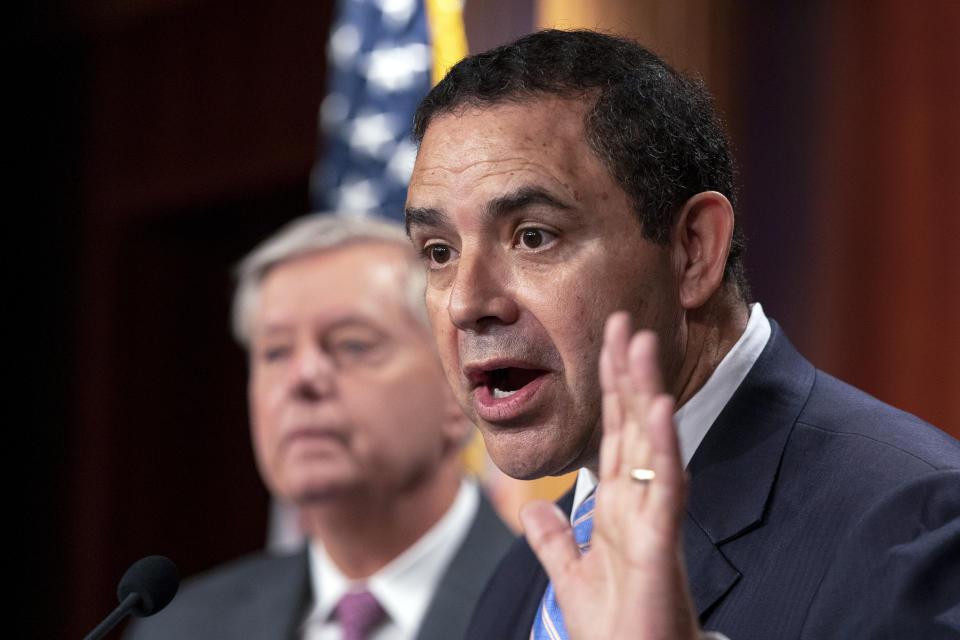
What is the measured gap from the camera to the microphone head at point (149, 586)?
1.69 meters

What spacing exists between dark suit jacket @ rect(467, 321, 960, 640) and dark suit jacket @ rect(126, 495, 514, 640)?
127 cm

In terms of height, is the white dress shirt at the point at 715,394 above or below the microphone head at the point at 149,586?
above

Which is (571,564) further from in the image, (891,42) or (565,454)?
(891,42)

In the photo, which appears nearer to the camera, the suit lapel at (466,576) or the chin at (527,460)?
the chin at (527,460)

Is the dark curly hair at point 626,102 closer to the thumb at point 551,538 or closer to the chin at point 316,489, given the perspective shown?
the thumb at point 551,538

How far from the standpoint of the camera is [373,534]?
2982mm

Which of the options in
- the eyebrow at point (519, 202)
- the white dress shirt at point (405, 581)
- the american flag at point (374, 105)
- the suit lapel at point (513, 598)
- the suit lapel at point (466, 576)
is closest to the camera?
the eyebrow at point (519, 202)

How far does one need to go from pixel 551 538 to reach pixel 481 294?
0.41m

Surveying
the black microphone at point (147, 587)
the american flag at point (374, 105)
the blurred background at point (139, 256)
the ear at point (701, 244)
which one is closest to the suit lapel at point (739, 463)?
the ear at point (701, 244)

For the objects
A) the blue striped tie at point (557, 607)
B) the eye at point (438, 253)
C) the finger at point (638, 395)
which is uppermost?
the eye at point (438, 253)

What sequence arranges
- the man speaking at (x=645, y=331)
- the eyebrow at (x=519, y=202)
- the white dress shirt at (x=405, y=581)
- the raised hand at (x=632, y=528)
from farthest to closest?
the white dress shirt at (x=405, y=581) → the eyebrow at (x=519, y=202) → the man speaking at (x=645, y=331) → the raised hand at (x=632, y=528)

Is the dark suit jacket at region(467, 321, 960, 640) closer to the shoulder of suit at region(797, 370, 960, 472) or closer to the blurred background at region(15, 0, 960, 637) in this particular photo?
the shoulder of suit at region(797, 370, 960, 472)

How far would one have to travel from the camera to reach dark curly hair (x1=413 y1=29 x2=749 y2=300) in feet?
5.32

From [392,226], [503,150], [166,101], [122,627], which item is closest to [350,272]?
[392,226]
